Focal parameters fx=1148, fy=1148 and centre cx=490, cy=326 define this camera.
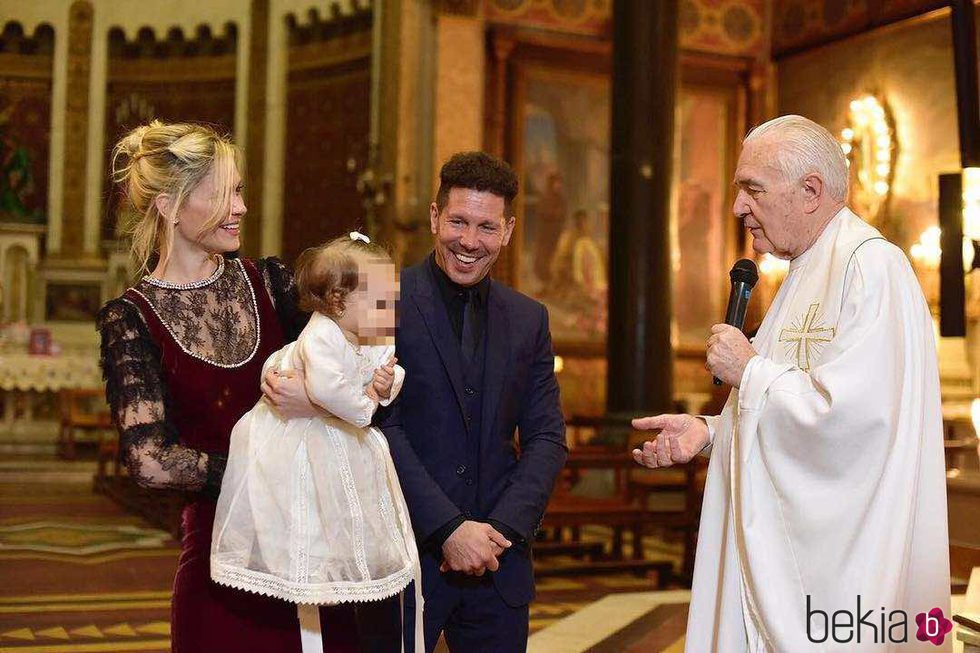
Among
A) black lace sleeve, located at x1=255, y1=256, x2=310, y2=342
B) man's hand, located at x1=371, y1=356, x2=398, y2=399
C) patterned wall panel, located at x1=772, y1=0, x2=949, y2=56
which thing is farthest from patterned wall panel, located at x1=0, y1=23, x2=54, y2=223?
man's hand, located at x1=371, y1=356, x2=398, y2=399

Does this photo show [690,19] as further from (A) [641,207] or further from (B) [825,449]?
(B) [825,449]

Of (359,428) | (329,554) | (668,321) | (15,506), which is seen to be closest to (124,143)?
(359,428)

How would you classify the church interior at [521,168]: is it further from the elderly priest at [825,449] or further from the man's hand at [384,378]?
the man's hand at [384,378]

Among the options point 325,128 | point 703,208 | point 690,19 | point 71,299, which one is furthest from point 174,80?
point 703,208

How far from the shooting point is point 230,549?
215cm

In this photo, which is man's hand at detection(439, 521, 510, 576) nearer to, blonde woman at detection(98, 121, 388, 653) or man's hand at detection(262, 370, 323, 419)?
blonde woman at detection(98, 121, 388, 653)

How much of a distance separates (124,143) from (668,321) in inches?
285

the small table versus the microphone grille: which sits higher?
the microphone grille

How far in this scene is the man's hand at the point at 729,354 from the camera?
225 cm

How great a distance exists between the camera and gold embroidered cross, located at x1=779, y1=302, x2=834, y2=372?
2277mm

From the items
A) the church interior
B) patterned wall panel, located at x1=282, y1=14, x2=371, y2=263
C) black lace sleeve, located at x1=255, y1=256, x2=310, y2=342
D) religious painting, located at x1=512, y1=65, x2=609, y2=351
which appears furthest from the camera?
patterned wall panel, located at x1=282, y1=14, x2=371, y2=263

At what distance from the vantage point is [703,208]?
523 inches

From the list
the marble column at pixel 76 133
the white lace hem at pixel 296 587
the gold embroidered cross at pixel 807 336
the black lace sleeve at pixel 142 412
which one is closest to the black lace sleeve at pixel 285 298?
the black lace sleeve at pixel 142 412

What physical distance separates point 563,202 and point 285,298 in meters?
10.3
